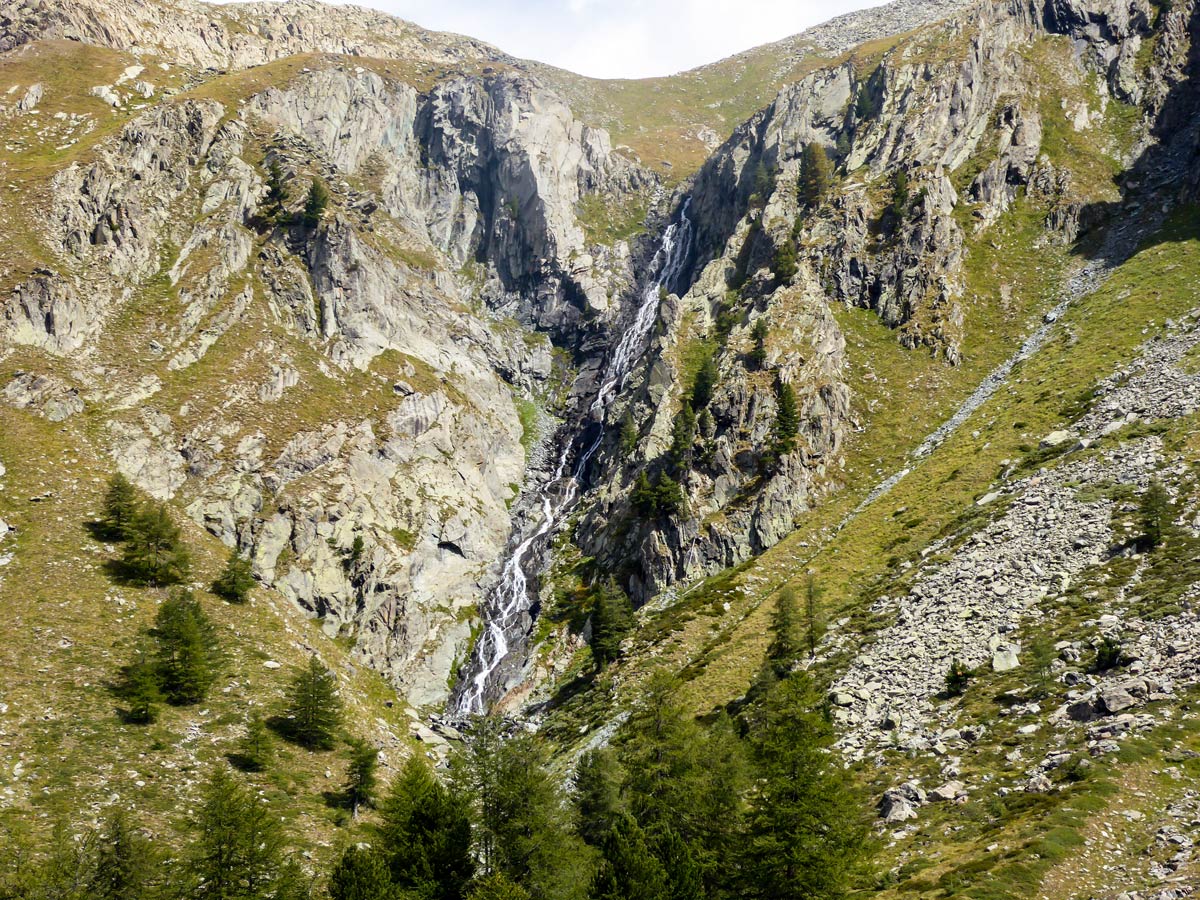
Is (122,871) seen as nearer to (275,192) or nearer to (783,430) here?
(783,430)

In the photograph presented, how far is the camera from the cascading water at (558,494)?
78.1m

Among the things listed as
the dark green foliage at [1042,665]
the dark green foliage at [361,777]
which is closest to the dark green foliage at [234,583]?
the dark green foliage at [361,777]

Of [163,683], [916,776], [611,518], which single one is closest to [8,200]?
[163,683]

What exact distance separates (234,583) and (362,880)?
125 ft

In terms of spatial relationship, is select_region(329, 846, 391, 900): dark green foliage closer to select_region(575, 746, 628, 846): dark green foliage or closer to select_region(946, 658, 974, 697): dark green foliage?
select_region(575, 746, 628, 846): dark green foliage

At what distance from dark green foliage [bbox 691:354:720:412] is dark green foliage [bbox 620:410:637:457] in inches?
370

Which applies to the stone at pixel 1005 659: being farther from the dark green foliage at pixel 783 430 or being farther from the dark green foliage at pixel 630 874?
the dark green foliage at pixel 783 430

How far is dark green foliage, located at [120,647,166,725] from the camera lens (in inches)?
1658

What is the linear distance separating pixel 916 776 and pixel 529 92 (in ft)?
588

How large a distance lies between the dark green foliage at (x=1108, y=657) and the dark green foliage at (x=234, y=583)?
6202cm

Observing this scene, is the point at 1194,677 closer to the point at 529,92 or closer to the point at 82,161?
the point at 82,161

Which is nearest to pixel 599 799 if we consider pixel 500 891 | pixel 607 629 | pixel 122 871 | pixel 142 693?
pixel 500 891

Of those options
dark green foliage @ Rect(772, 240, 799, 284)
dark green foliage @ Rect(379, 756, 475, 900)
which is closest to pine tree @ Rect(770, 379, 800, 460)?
dark green foliage @ Rect(772, 240, 799, 284)

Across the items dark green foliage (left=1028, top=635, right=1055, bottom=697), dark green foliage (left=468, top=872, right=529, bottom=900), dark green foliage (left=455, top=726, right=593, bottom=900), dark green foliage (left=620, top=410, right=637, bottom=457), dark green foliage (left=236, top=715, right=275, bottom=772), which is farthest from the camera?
dark green foliage (left=620, top=410, right=637, bottom=457)
